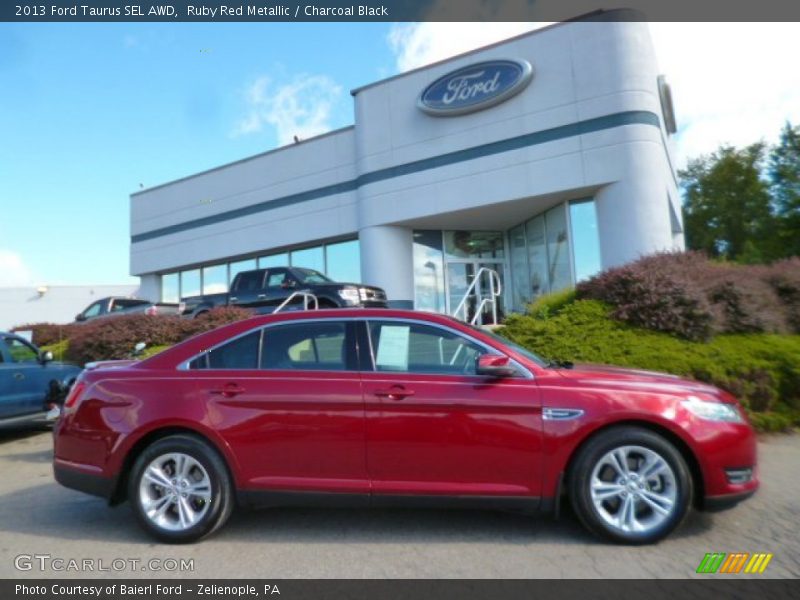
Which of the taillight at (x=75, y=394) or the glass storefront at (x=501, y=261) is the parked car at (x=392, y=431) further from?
the glass storefront at (x=501, y=261)

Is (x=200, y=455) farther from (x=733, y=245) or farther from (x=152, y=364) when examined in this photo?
(x=733, y=245)

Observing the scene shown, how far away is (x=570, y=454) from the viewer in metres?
3.66

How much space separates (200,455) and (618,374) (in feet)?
10.1

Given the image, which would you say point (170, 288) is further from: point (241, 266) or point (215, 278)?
point (241, 266)

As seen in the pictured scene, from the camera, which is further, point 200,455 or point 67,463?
point 67,463

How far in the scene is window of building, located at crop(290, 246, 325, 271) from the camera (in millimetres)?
20594

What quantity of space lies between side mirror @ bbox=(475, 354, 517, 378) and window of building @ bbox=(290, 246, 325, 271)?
17.1 meters

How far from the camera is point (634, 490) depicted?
143 inches

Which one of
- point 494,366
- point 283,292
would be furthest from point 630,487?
point 283,292

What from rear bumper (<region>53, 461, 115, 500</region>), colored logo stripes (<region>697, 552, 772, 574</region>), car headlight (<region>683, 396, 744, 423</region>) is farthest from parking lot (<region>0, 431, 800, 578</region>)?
car headlight (<region>683, 396, 744, 423</region>)

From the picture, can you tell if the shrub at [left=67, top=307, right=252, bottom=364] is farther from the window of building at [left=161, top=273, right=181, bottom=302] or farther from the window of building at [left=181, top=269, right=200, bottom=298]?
the window of building at [left=161, top=273, right=181, bottom=302]

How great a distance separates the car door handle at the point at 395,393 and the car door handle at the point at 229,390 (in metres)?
1.01
